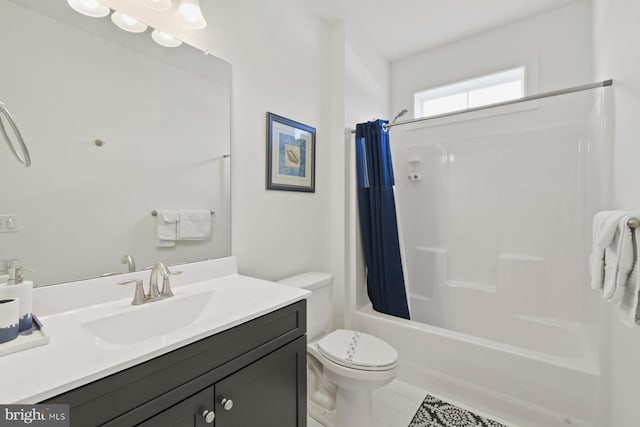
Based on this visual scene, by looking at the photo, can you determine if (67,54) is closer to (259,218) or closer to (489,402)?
(259,218)

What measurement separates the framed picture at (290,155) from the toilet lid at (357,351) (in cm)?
92

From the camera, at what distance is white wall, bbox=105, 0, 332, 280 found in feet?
4.86

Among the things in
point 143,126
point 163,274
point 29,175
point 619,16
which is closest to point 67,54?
point 143,126

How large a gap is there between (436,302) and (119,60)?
8.33 feet

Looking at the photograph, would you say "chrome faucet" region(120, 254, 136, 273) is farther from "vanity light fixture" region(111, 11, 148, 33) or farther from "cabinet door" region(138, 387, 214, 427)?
"vanity light fixture" region(111, 11, 148, 33)

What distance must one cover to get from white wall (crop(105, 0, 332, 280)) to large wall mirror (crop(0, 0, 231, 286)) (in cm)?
12

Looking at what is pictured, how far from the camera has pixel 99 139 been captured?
1.05 metres

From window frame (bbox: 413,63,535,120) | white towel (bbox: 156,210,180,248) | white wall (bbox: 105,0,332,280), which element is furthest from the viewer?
window frame (bbox: 413,63,535,120)

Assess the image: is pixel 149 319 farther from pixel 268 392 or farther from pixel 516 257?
pixel 516 257

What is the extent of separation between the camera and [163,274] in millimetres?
1082

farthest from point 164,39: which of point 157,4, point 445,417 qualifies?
point 445,417

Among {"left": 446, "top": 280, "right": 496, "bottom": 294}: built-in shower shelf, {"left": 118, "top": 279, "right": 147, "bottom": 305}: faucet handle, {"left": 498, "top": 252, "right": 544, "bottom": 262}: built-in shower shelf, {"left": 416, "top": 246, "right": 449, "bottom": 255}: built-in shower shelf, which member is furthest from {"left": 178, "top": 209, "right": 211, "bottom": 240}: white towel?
{"left": 498, "top": 252, "right": 544, "bottom": 262}: built-in shower shelf

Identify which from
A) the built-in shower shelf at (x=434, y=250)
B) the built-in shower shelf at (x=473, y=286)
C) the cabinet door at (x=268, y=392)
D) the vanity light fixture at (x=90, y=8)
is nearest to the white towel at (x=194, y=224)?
the cabinet door at (x=268, y=392)

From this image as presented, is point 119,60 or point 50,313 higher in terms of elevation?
point 119,60
